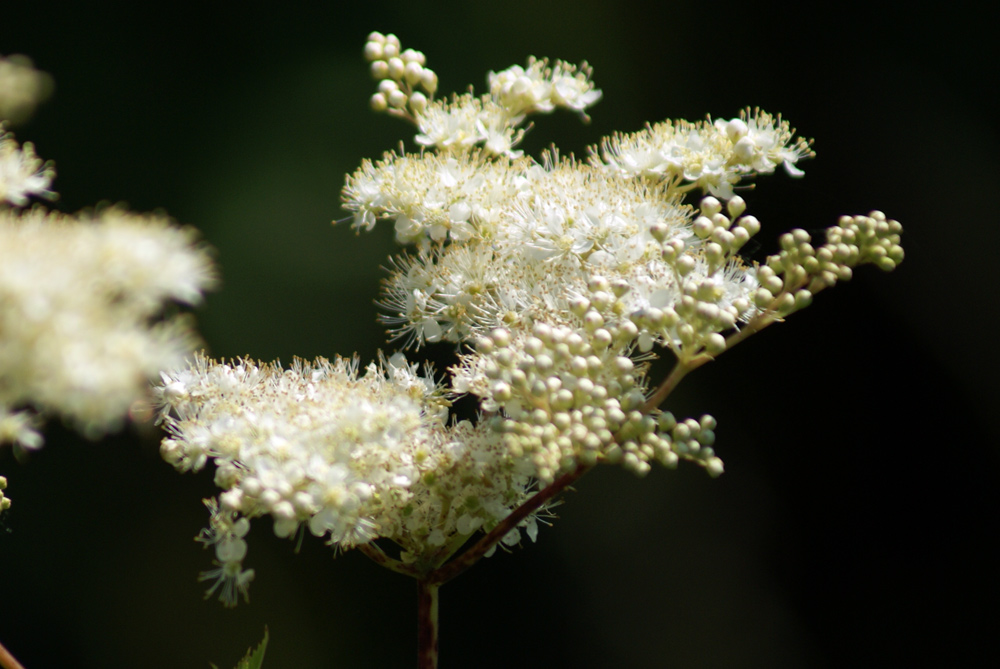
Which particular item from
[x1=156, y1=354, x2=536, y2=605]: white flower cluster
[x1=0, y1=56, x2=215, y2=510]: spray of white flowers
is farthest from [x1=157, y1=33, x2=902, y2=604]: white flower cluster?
[x1=0, y1=56, x2=215, y2=510]: spray of white flowers

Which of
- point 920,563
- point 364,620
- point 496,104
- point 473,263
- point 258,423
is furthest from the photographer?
point 364,620

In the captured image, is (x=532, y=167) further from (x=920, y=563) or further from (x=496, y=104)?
(x=920, y=563)

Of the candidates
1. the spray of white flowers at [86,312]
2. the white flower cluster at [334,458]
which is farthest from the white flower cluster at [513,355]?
the spray of white flowers at [86,312]

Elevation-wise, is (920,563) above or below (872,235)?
below

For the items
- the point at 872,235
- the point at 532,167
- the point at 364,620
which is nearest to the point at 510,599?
the point at 364,620

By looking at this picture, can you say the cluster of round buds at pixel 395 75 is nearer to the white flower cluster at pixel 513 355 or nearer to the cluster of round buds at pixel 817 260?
the white flower cluster at pixel 513 355
